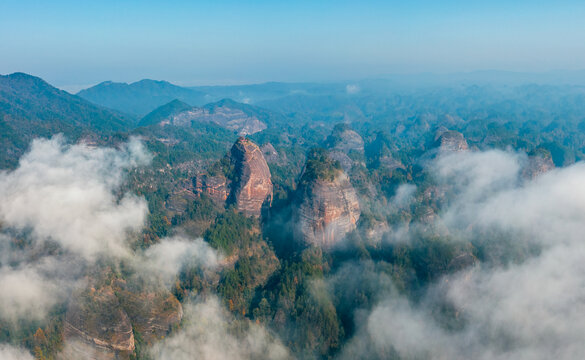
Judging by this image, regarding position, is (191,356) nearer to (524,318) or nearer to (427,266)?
(427,266)

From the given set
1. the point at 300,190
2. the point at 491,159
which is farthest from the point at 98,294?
the point at 491,159

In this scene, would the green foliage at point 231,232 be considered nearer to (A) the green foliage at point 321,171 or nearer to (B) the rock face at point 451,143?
(A) the green foliage at point 321,171

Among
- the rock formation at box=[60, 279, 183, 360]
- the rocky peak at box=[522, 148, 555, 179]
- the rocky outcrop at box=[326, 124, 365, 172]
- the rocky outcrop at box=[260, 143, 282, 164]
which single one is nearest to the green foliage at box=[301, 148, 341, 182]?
the rock formation at box=[60, 279, 183, 360]

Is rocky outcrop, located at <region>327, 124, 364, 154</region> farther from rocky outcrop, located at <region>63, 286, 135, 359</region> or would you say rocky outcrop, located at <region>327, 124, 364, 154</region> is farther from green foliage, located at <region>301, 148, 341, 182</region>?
rocky outcrop, located at <region>63, 286, 135, 359</region>

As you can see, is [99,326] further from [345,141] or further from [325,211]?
[345,141]

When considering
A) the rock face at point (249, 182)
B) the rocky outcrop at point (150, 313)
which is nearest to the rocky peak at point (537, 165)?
the rock face at point (249, 182)

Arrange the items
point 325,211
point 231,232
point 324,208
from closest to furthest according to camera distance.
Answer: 1. point 324,208
2. point 325,211
3. point 231,232

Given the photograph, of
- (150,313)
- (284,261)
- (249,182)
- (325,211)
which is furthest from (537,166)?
(150,313)

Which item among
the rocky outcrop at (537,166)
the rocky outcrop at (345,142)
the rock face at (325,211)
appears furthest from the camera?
the rocky outcrop at (345,142)
